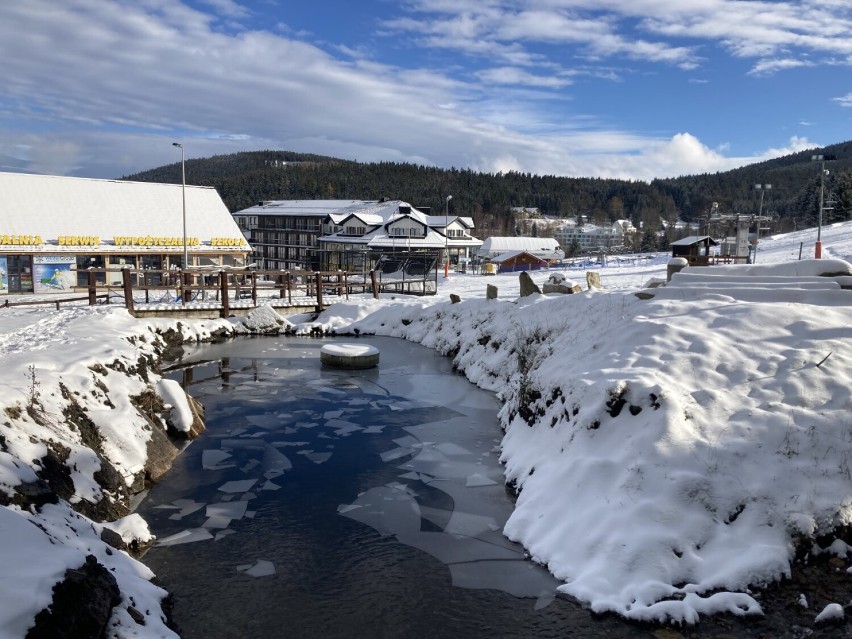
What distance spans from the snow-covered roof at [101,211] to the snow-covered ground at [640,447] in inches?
1216

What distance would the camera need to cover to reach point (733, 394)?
9398mm

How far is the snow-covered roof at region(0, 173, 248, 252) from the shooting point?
4016 cm

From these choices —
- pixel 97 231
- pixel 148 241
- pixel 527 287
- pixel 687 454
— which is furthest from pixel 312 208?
pixel 687 454

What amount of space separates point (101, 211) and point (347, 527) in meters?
43.5

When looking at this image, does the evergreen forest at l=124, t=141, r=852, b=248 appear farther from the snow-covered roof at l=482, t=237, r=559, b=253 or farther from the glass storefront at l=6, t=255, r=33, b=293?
the glass storefront at l=6, t=255, r=33, b=293

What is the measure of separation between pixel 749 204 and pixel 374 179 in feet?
301

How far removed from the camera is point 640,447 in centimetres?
868

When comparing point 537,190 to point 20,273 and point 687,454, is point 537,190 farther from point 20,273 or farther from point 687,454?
point 687,454

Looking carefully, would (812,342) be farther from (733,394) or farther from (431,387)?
(431,387)

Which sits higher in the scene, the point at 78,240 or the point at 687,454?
the point at 78,240

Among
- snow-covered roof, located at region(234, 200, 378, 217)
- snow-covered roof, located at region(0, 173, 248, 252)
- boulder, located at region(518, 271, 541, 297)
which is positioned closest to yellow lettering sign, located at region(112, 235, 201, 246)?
snow-covered roof, located at region(0, 173, 248, 252)

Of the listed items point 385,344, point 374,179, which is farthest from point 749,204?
point 385,344

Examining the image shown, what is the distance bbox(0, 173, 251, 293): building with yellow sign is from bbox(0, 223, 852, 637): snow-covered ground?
95.4ft

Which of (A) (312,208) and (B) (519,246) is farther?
(B) (519,246)
